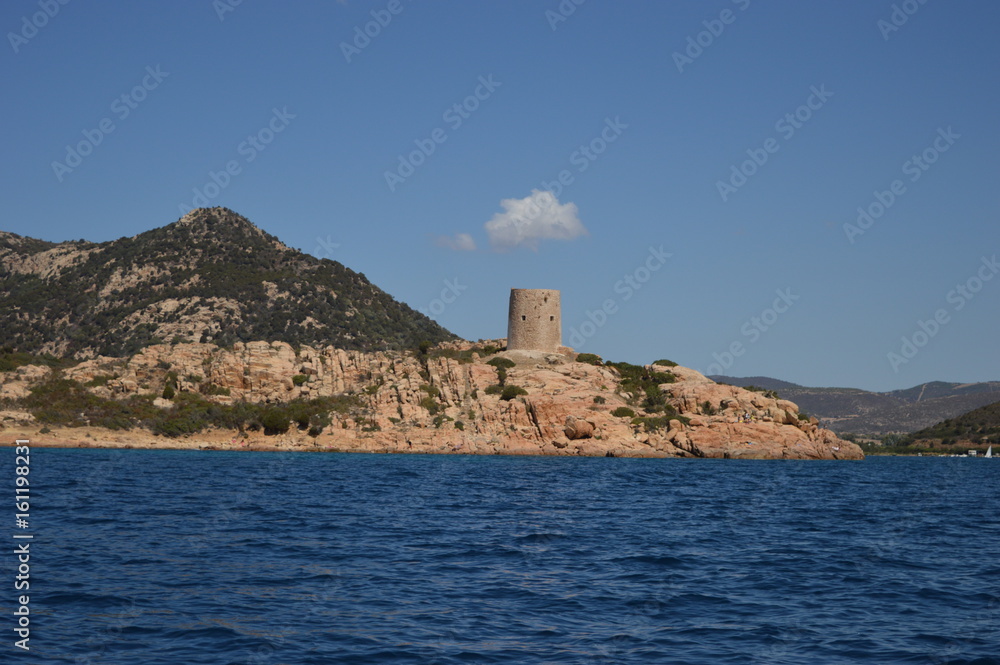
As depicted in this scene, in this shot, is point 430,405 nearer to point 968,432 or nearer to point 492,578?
point 492,578

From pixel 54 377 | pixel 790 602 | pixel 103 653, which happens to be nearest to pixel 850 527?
pixel 790 602

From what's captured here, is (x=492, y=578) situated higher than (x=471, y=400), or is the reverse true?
(x=471, y=400)

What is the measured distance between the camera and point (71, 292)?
391ft

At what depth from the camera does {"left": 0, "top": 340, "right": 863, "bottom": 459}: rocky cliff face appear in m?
72.2

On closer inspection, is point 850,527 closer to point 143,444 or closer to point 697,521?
point 697,521

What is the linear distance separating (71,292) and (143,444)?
2300 inches

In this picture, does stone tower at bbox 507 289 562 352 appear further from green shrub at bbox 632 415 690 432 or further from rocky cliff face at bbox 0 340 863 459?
green shrub at bbox 632 415 690 432

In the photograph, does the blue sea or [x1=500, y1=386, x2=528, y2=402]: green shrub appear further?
[x1=500, y1=386, x2=528, y2=402]: green shrub

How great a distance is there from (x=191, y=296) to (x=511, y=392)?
54.7 m

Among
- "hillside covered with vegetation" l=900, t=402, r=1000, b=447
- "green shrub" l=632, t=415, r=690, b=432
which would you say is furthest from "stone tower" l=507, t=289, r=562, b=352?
"hillside covered with vegetation" l=900, t=402, r=1000, b=447

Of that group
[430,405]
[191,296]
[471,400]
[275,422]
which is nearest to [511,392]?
[471,400]

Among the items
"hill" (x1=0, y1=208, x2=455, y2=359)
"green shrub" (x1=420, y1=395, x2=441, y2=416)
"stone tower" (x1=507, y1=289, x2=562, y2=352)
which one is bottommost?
"green shrub" (x1=420, y1=395, x2=441, y2=416)

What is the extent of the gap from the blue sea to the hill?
78.5m

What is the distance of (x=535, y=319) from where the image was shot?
3457 inches
